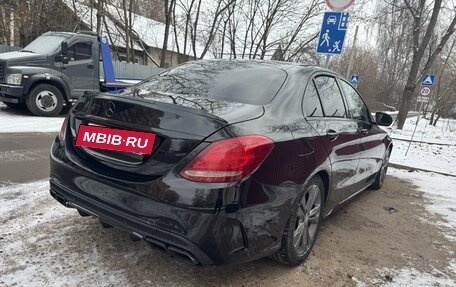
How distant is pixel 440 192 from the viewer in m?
6.26

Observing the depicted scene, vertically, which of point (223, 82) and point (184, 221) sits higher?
point (223, 82)

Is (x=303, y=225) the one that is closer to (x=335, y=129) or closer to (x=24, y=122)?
(x=335, y=129)

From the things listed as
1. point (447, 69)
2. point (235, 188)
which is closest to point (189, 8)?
point (235, 188)

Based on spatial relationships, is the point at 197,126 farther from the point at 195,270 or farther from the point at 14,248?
the point at 14,248

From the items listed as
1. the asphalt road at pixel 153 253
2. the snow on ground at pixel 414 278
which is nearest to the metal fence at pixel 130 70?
the asphalt road at pixel 153 253

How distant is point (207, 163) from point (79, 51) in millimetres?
9253

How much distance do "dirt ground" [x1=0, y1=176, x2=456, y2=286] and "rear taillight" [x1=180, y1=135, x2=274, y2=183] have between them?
90cm

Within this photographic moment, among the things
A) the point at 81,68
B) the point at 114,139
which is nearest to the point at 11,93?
the point at 81,68

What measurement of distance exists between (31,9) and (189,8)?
9.54m

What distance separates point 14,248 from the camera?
2828mm

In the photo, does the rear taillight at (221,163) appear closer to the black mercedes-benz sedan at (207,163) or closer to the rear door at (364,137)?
the black mercedes-benz sedan at (207,163)

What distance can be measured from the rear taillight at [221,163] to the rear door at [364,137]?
2.21 meters

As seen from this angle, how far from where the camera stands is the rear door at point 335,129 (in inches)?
125

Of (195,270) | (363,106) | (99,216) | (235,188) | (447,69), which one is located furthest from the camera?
(447,69)
